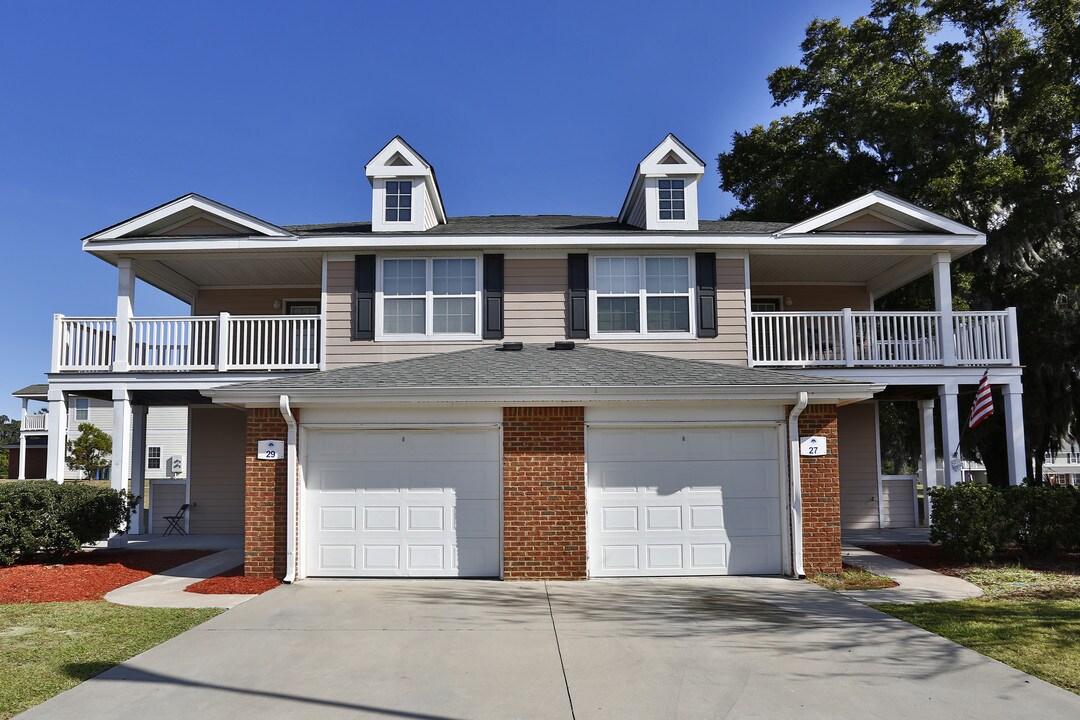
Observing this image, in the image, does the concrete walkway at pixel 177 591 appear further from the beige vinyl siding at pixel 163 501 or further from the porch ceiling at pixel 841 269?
the porch ceiling at pixel 841 269

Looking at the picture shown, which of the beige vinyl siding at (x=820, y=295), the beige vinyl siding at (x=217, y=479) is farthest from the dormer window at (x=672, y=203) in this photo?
the beige vinyl siding at (x=217, y=479)

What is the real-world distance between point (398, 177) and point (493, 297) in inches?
116

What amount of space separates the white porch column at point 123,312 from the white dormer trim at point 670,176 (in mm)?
9739

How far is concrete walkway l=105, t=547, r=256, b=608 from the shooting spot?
896 cm

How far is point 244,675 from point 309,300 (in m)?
11.2

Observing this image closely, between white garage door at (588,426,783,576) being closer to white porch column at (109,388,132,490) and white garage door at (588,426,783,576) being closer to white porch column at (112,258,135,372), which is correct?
white porch column at (109,388,132,490)

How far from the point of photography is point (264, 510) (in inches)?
408

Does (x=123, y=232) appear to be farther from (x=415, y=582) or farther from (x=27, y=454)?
(x=27, y=454)

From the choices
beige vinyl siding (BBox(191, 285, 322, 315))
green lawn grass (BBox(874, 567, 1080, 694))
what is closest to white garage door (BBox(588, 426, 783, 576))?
green lawn grass (BBox(874, 567, 1080, 694))

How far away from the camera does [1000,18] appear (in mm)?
20969

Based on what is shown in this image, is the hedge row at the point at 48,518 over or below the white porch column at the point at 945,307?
below

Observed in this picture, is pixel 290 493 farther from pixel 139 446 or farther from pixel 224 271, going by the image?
pixel 139 446

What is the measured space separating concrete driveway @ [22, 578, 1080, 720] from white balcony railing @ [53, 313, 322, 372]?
5.97 metres

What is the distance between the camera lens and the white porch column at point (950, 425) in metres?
13.5
